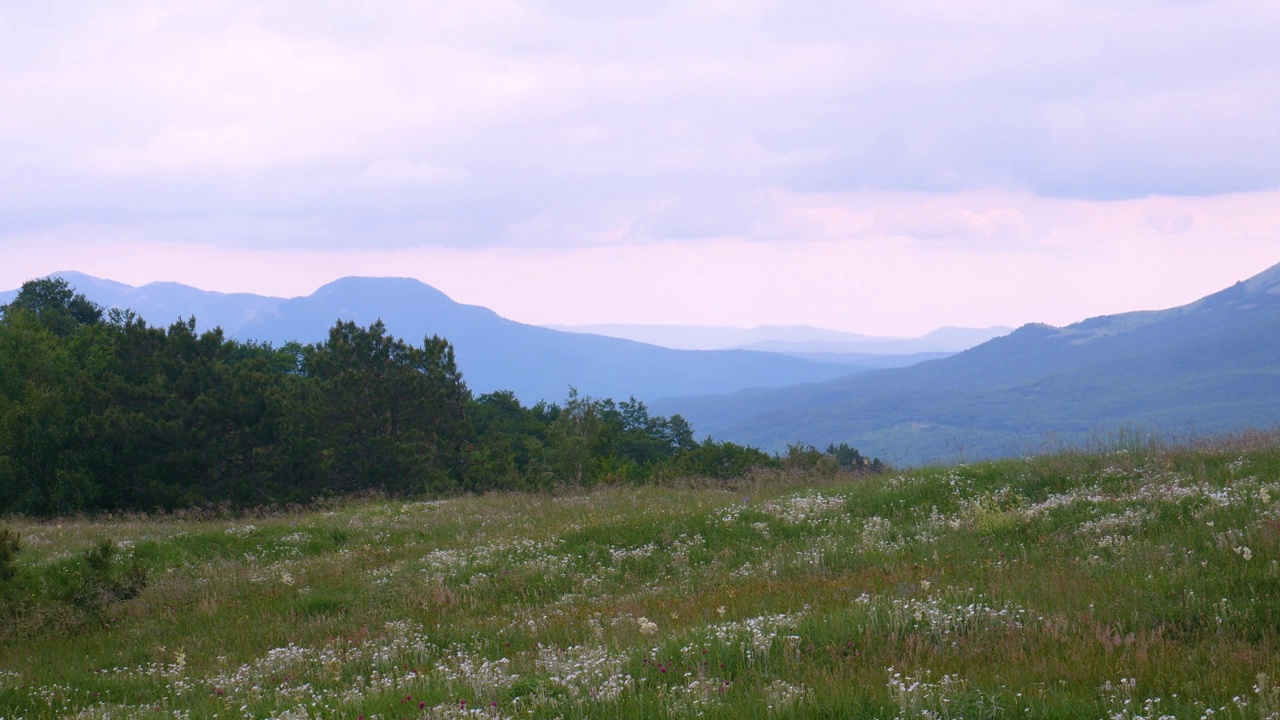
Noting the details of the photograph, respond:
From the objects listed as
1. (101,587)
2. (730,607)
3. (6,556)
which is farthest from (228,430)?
(730,607)

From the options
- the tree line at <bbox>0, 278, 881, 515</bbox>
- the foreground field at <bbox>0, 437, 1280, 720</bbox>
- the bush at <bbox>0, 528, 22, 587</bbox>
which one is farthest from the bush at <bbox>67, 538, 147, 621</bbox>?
the tree line at <bbox>0, 278, 881, 515</bbox>

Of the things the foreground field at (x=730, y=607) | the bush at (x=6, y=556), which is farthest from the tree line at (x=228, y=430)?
the bush at (x=6, y=556)

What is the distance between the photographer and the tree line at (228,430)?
3403cm

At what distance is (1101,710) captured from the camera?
5145 millimetres

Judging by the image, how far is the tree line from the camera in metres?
34.0

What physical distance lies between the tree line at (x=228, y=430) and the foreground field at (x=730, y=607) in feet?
34.3

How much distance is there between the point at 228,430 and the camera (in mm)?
35344

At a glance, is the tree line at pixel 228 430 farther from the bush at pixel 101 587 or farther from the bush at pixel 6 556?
the bush at pixel 6 556

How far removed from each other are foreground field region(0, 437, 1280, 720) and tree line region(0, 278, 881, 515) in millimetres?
10466

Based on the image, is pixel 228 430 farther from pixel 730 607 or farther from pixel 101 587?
pixel 730 607

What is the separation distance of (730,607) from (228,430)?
31393mm

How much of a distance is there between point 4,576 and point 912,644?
1096 centimetres

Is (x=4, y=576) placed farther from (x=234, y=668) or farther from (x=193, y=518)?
(x=193, y=518)

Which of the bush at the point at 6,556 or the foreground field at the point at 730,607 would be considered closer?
the foreground field at the point at 730,607
